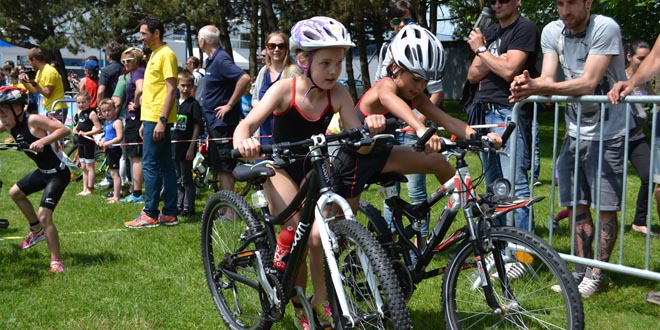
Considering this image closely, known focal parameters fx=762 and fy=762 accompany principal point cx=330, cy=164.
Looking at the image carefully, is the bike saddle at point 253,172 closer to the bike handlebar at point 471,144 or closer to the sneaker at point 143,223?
the bike handlebar at point 471,144

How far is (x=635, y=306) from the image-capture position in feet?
16.6

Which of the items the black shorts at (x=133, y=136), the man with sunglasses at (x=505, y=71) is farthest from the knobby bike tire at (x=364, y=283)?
the black shorts at (x=133, y=136)

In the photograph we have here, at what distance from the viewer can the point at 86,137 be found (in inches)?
456

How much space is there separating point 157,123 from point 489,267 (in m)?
5.28

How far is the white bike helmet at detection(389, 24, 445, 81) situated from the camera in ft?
14.3

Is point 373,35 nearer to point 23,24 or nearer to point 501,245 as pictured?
point 23,24

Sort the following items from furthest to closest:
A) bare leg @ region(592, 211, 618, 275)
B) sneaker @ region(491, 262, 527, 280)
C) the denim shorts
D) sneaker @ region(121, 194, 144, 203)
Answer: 1. sneaker @ region(121, 194, 144, 203)
2. bare leg @ region(592, 211, 618, 275)
3. the denim shorts
4. sneaker @ region(491, 262, 527, 280)

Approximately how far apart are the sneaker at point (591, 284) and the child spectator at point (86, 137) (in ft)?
26.0

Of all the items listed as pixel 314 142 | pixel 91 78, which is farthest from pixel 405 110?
pixel 91 78

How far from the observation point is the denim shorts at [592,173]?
517 cm

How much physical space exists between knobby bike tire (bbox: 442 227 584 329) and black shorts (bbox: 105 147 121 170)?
7.89m

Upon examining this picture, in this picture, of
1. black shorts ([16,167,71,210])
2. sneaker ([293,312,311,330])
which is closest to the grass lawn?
sneaker ([293,312,311,330])

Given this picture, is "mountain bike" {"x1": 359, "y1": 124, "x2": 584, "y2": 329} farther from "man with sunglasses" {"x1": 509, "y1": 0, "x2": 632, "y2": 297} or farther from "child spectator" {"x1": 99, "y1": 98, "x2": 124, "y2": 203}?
"child spectator" {"x1": 99, "y1": 98, "x2": 124, "y2": 203}

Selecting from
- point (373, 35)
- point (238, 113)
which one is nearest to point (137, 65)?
point (238, 113)
